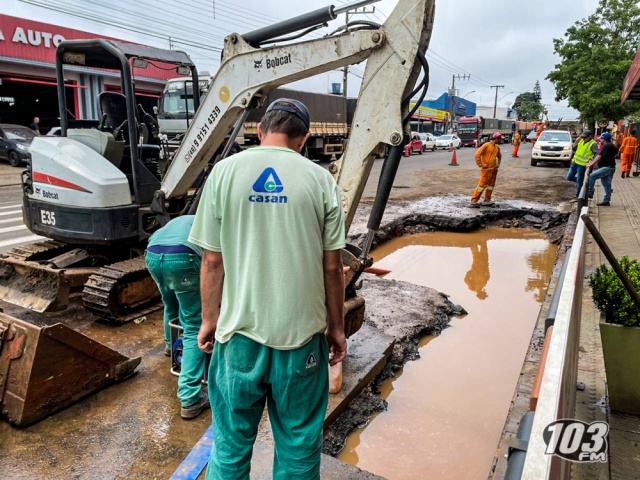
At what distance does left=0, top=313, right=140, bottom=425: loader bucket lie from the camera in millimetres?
3361

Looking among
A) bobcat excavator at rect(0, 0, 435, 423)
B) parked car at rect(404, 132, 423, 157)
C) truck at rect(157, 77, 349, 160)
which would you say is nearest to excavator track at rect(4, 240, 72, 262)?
bobcat excavator at rect(0, 0, 435, 423)

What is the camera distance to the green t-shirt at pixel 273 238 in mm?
2078

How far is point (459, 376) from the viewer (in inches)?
189

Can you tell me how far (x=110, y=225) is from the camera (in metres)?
5.50

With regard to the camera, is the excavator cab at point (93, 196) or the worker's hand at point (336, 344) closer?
the worker's hand at point (336, 344)

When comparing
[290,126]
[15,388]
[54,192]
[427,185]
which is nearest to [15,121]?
[427,185]

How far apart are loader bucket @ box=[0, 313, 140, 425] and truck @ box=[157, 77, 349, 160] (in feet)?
46.3

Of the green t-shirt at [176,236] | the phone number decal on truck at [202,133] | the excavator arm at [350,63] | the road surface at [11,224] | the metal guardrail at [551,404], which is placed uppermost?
the excavator arm at [350,63]

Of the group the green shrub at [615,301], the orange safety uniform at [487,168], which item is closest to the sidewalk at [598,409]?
the green shrub at [615,301]

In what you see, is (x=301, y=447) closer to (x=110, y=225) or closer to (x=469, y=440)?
(x=469, y=440)

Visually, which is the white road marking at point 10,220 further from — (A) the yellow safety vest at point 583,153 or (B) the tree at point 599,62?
(B) the tree at point 599,62

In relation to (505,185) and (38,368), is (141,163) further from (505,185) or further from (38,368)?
(505,185)

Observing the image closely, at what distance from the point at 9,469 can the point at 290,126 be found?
267 cm

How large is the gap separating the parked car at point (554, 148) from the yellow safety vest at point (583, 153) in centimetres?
1085
